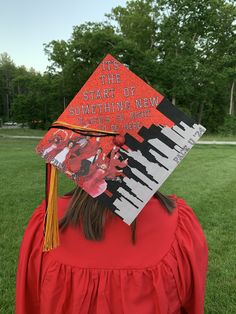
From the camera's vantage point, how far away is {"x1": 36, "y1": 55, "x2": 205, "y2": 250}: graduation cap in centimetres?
141

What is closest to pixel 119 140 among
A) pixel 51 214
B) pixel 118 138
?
pixel 118 138

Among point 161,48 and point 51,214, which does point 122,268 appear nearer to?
point 51,214

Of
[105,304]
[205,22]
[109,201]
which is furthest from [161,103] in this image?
[205,22]

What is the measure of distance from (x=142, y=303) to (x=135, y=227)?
0.90ft

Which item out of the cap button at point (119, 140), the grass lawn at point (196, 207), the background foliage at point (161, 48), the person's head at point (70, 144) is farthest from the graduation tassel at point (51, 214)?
the background foliage at point (161, 48)

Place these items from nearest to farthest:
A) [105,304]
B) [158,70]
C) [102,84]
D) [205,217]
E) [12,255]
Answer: [105,304] → [102,84] → [12,255] → [205,217] → [158,70]

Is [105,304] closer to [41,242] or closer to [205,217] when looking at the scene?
[41,242]

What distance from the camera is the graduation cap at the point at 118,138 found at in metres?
1.41

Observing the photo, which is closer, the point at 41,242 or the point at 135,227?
the point at 135,227

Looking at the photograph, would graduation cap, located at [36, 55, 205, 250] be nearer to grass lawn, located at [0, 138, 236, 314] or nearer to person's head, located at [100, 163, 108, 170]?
person's head, located at [100, 163, 108, 170]

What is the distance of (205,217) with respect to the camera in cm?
563

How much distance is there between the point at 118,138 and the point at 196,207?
197 inches

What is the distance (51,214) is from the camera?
1437 millimetres

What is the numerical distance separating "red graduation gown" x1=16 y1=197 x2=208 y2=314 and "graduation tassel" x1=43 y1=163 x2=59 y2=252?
0.05 m
